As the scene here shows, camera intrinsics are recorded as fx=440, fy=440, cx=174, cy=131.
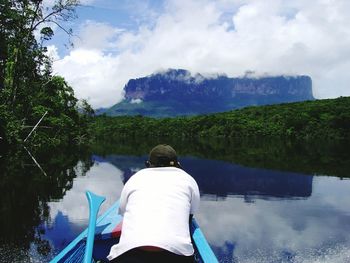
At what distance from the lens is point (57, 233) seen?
12391 millimetres

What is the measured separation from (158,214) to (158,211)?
4 cm

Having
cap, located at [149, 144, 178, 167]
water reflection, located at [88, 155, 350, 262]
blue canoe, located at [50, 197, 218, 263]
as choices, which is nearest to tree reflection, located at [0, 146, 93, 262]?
blue canoe, located at [50, 197, 218, 263]

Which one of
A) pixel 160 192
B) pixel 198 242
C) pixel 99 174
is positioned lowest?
pixel 99 174

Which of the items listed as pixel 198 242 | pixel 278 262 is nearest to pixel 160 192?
pixel 198 242

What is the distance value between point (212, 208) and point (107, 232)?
10.5 meters

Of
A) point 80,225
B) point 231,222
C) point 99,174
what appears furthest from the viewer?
point 99,174

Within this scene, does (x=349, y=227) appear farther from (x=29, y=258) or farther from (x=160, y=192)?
(x=160, y=192)

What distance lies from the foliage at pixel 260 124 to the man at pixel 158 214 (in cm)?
8734

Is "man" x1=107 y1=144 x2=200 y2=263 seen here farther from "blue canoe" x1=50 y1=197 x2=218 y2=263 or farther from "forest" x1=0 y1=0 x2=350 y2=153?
"forest" x1=0 y1=0 x2=350 y2=153

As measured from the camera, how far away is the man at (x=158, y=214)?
14.2ft

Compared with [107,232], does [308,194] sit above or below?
below

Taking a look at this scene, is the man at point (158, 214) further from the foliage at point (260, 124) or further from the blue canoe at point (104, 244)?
the foliage at point (260, 124)

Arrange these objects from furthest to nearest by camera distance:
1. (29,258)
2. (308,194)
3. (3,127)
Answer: (3,127) < (308,194) < (29,258)

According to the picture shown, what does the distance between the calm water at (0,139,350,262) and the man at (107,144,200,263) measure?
5.57m
